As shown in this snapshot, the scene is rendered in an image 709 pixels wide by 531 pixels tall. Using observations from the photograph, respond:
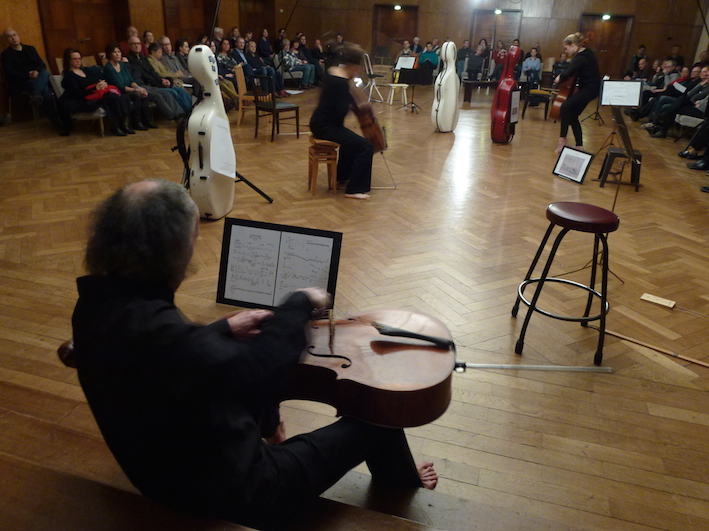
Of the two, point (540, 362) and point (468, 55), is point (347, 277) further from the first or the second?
point (468, 55)

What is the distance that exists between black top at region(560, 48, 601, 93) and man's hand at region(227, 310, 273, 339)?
582 centimetres

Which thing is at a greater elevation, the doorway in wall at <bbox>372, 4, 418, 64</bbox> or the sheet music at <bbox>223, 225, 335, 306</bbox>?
the doorway in wall at <bbox>372, 4, 418, 64</bbox>

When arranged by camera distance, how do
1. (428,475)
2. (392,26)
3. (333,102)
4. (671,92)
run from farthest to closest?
(392,26)
(671,92)
(333,102)
(428,475)

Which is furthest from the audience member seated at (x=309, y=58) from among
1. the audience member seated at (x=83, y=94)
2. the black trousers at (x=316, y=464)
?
the black trousers at (x=316, y=464)

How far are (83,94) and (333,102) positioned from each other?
13.2 ft

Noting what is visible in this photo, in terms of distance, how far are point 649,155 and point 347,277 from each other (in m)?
5.59

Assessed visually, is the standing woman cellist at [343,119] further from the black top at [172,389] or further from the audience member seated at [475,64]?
the audience member seated at [475,64]

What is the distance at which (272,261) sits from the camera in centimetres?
258

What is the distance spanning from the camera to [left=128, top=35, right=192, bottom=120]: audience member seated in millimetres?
7594

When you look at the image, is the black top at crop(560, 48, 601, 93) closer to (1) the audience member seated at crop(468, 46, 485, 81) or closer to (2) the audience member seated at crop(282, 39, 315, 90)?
(2) the audience member seated at crop(282, 39, 315, 90)

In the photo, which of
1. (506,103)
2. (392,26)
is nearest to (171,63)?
(506,103)

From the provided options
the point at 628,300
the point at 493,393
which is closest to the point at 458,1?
the point at 628,300

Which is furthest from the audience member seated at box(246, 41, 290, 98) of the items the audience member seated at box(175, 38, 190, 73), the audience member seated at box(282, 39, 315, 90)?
the audience member seated at box(175, 38, 190, 73)

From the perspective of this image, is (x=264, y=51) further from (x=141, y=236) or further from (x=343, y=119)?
(x=141, y=236)
